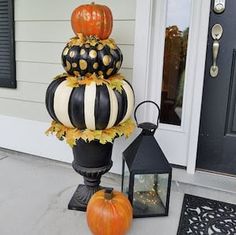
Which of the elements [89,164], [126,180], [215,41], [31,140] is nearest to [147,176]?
[126,180]

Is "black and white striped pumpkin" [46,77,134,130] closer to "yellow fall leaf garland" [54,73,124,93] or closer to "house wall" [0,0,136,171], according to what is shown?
"yellow fall leaf garland" [54,73,124,93]

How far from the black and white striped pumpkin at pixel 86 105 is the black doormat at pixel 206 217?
2.40 feet

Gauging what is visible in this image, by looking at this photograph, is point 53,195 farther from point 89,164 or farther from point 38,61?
point 38,61

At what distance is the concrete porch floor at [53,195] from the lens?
5.38 ft

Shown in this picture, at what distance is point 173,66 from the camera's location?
2.09m

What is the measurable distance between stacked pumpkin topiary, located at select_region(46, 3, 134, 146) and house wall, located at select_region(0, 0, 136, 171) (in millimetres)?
388

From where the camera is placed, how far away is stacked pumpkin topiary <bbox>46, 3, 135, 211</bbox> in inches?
61.1

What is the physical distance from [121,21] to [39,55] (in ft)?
2.44

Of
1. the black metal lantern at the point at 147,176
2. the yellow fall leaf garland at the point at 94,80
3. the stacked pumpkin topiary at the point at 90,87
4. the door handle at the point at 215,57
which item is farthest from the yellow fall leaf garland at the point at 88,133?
the door handle at the point at 215,57

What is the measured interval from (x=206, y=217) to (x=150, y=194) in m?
0.36

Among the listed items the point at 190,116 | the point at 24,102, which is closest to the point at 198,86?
the point at 190,116

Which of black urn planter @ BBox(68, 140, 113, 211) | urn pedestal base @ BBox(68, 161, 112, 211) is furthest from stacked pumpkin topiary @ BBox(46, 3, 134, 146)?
urn pedestal base @ BBox(68, 161, 112, 211)

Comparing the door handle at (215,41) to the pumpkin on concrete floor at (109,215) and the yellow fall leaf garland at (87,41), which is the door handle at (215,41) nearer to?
the yellow fall leaf garland at (87,41)

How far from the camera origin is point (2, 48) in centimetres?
244
